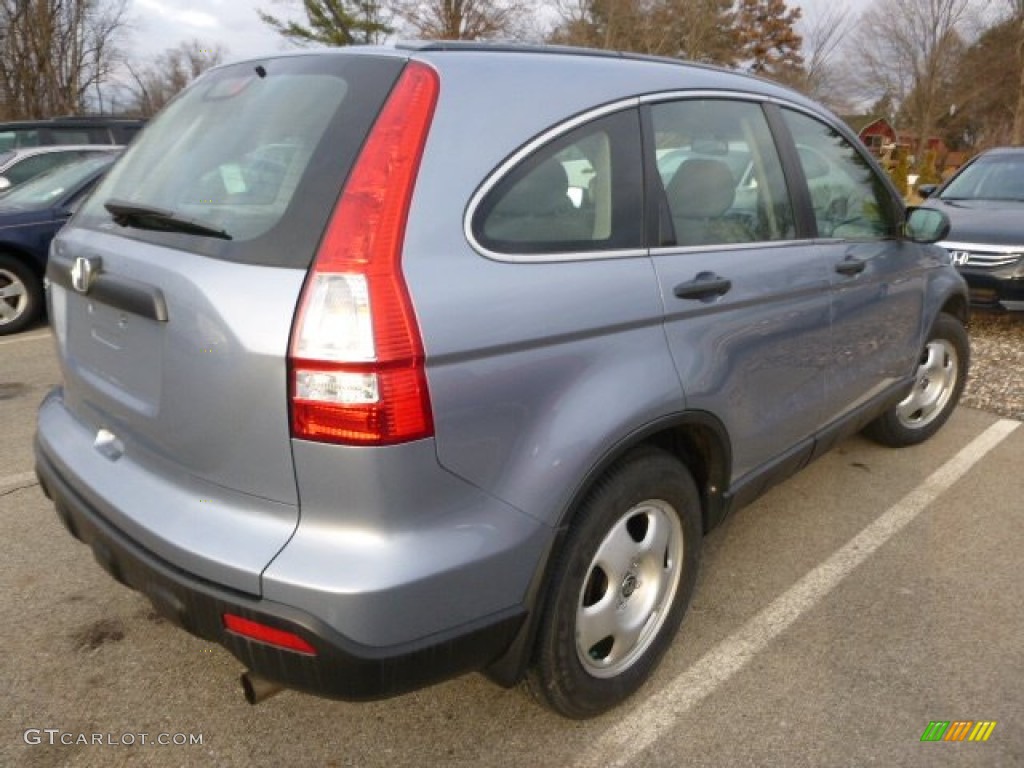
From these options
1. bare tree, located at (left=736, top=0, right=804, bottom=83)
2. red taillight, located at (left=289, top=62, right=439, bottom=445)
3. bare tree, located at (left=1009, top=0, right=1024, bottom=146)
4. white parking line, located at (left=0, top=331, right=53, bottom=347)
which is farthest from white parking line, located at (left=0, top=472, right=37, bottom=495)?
bare tree, located at (left=736, top=0, right=804, bottom=83)

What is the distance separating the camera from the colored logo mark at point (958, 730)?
82.4 inches

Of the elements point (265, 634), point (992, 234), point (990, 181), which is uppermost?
point (990, 181)

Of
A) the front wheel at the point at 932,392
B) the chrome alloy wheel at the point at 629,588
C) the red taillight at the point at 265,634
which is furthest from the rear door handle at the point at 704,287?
the front wheel at the point at 932,392

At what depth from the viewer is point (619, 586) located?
6.79ft

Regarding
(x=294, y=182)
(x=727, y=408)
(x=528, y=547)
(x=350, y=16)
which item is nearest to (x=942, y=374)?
(x=727, y=408)

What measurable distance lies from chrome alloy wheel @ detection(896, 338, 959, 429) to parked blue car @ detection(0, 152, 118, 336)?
19.9 ft

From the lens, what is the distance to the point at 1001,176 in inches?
303

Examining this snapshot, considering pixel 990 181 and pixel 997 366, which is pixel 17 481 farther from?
pixel 990 181

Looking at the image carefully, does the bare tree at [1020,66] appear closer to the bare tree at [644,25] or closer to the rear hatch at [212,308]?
the bare tree at [644,25]

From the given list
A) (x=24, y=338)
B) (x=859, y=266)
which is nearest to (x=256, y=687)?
(x=859, y=266)

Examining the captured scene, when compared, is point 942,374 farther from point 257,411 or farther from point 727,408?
point 257,411

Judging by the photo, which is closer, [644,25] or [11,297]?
[11,297]

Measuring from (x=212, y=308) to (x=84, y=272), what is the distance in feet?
2.01

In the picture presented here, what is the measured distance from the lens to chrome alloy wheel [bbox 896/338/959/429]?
4098mm
